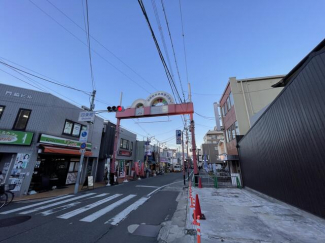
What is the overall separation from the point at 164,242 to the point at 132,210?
3.44 metres

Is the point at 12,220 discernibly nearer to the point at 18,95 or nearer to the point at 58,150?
the point at 58,150

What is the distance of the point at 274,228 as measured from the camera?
4418mm

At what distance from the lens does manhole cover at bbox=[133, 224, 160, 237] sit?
433cm

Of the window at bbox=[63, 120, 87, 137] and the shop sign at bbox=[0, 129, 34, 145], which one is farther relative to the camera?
the window at bbox=[63, 120, 87, 137]

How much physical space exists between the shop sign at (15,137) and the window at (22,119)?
55 centimetres

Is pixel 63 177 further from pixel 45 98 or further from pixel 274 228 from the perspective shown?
pixel 274 228

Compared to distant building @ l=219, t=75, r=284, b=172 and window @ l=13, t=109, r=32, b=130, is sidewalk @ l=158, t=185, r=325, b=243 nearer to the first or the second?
distant building @ l=219, t=75, r=284, b=172

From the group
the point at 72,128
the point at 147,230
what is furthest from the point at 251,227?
the point at 72,128

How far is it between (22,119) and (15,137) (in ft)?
4.89

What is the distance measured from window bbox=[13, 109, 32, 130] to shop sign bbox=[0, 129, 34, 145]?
21.6 inches

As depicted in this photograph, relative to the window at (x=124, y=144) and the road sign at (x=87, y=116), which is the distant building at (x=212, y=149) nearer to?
the window at (x=124, y=144)

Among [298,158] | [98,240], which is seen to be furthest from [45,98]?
[298,158]

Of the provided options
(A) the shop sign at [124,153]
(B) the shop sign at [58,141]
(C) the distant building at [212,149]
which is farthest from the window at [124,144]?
(C) the distant building at [212,149]

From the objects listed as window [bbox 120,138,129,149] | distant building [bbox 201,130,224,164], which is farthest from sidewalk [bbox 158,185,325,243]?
distant building [bbox 201,130,224,164]
